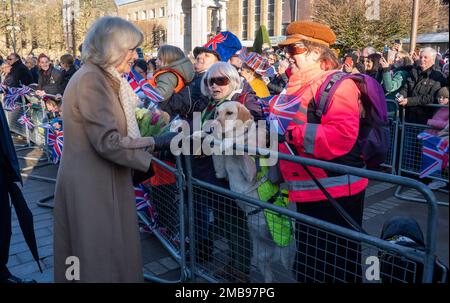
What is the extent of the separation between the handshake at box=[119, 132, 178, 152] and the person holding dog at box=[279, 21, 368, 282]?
27.4 inches

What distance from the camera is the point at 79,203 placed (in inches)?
85.6

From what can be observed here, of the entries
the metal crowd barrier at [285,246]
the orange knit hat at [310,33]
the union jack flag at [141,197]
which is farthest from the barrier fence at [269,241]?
the orange knit hat at [310,33]

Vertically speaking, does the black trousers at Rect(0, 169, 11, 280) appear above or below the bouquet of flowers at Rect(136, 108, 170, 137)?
below

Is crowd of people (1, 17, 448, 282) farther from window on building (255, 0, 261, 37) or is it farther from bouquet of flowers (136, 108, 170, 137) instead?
window on building (255, 0, 261, 37)

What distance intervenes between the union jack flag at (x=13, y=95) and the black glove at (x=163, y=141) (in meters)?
6.21

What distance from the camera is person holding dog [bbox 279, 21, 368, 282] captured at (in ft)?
7.34

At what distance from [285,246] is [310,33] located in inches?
51.3

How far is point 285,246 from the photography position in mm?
2566

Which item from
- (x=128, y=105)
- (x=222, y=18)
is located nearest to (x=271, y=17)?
(x=222, y=18)

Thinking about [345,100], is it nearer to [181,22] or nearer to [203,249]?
[203,249]

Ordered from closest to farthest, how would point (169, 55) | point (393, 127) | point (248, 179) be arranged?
point (248, 179) < point (169, 55) < point (393, 127)

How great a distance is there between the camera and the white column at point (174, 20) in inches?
1838

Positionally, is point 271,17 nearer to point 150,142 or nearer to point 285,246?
point 285,246

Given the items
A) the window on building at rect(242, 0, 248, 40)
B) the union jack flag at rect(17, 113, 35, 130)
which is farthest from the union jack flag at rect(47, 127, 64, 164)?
the window on building at rect(242, 0, 248, 40)
